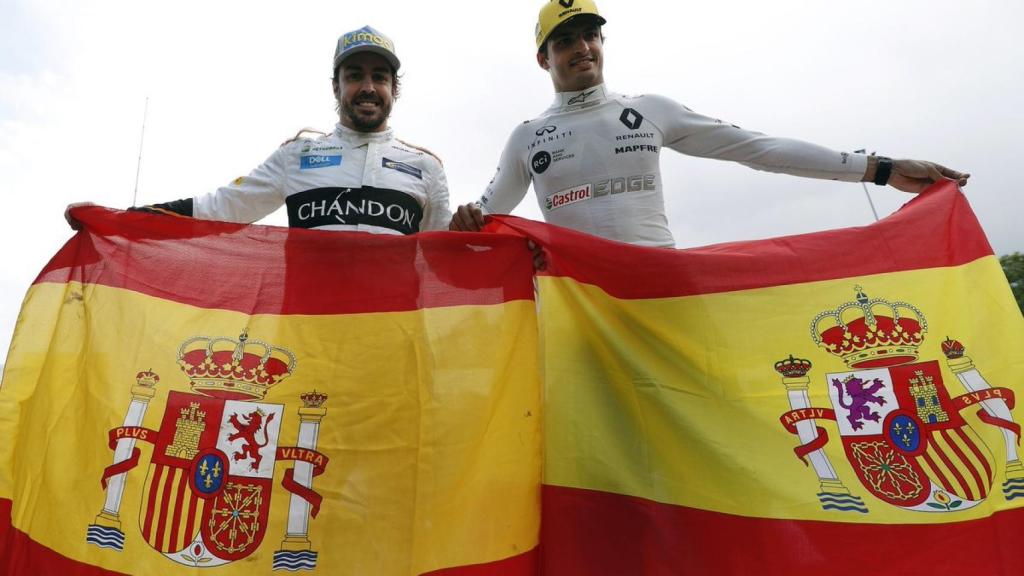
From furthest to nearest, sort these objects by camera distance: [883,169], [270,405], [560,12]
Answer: [560,12] < [883,169] < [270,405]

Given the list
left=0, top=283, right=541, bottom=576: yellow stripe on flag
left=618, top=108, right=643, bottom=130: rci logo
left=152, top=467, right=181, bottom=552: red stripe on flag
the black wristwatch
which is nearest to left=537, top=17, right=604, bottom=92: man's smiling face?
left=618, top=108, right=643, bottom=130: rci logo

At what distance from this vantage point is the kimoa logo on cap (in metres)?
3.55

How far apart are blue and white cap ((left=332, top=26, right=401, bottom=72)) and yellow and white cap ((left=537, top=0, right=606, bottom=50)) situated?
950mm

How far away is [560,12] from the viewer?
343 centimetres

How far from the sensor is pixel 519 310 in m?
2.81

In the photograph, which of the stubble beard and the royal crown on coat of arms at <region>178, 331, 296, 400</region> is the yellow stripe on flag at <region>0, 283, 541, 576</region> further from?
the stubble beard

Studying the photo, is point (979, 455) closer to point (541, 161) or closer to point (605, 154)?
point (605, 154)

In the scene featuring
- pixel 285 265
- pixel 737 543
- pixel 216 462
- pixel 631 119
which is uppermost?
pixel 631 119

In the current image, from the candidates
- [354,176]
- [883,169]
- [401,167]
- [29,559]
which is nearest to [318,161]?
[354,176]

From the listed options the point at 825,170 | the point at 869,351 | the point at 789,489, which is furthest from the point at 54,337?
the point at 825,170

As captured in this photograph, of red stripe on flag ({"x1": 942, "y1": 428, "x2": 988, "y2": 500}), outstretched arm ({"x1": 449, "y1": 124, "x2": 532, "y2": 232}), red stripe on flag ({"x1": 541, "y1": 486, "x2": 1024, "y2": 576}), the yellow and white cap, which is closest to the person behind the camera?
red stripe on flag ({"x1": 541, "y1": 486, "x2": 1024, "y2": 576})

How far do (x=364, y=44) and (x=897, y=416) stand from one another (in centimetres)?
341

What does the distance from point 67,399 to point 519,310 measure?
6.61 feet

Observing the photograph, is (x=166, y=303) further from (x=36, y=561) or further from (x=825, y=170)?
(x=825, y=170)
